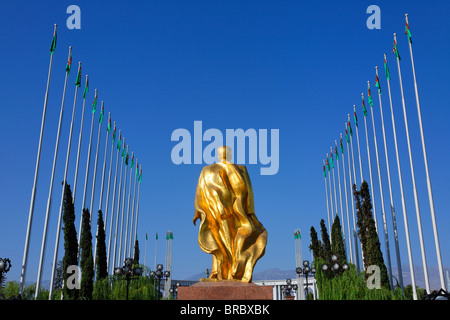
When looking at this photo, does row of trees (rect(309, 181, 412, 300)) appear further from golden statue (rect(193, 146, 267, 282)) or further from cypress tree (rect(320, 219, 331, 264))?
golden statue (rect(193, 146, 267, 282))

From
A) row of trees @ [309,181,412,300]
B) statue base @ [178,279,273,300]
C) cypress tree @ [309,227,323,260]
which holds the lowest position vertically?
statue base @ [178,279,273,300]

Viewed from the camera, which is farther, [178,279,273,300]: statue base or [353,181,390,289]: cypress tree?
[353,181,390,289]: cypress tree

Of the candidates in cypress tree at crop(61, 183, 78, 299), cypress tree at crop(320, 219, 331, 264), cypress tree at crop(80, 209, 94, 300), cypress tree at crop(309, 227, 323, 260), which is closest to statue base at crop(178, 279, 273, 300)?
cypress tree at crop(61, 183, 78, 299)

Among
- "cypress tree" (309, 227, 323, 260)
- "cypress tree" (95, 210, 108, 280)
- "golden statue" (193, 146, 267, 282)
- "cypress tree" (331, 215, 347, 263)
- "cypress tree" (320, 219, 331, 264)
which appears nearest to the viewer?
"golden statue" (193, 146, 267, 282)

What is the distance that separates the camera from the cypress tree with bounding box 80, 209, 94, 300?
19.9 meters

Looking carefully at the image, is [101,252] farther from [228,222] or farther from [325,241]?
[228,222]

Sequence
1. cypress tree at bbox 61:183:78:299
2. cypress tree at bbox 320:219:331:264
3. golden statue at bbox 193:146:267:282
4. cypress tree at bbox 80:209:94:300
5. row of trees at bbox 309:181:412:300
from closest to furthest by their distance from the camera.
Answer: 1. golden statue at bbox 193:146:267:282
2. row of trees at bbox 309:181:412:300
3. cypress tree at bbox 61:183:78:299
4. cypress tree at bbox 80:209:94:300
5. cypress tree at bbox 320:219:331:264

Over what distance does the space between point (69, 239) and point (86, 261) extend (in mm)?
2504

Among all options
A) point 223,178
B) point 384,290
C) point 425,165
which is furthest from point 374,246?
point 223,178

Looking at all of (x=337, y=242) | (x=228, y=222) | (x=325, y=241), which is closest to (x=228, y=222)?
(x=228, y=222)

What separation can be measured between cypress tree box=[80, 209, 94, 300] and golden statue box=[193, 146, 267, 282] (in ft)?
35.2

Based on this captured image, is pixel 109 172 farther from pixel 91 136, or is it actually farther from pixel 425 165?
pixel 425 165

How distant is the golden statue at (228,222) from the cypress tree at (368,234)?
11160 mm

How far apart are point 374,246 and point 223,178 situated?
12.2 meters
